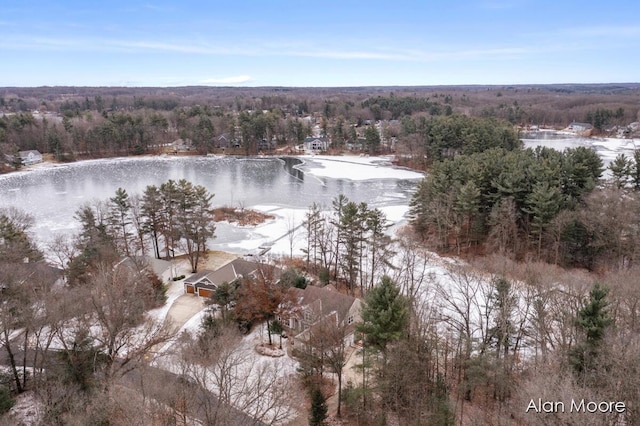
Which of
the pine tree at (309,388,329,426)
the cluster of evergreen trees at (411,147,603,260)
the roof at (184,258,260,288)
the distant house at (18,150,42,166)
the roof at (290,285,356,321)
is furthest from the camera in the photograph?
the distant house at (18,150,42,166)

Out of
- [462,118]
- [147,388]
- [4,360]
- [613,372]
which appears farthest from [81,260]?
[462,118]

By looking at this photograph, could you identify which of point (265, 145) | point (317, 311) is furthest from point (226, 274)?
point (265, 145)

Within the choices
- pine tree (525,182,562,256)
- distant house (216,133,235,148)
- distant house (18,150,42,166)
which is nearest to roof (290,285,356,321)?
pine tree (525,182,562,256)

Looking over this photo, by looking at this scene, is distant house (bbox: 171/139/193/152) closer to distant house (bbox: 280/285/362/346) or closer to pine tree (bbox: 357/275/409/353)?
distant house (bbox: 280/285/362/346)

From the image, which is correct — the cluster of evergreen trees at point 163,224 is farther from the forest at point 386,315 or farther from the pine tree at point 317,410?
the pine tree at point 317,410

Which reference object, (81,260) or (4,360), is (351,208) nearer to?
(81,260)
